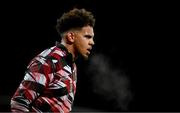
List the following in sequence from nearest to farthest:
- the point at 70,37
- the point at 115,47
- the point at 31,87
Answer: the point at 31,87, the point at 70,37, the point at 115,47

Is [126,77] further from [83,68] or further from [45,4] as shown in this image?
[45,4]

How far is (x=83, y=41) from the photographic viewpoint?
1.92 meters

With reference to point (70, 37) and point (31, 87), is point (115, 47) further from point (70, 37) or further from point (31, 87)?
point (31, 87)

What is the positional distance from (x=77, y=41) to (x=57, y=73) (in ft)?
0.67

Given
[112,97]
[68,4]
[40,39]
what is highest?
[68,4]

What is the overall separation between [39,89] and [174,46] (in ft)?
8.58

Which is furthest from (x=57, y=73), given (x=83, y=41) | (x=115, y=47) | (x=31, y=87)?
(x=115, y=47)

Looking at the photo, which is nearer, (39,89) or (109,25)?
(39,89)

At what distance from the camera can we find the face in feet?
6.27

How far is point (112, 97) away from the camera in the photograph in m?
4.21

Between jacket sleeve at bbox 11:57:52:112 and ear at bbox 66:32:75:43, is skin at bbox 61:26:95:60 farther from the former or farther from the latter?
jacket sleeve at bbox 11:57:52:112

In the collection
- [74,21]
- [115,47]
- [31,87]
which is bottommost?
[31,87]

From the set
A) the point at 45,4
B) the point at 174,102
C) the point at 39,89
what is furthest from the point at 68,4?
the point at 39,89

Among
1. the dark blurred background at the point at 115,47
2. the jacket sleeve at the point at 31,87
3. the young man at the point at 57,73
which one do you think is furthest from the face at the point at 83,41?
the dark blurred background at the point at 115,47
